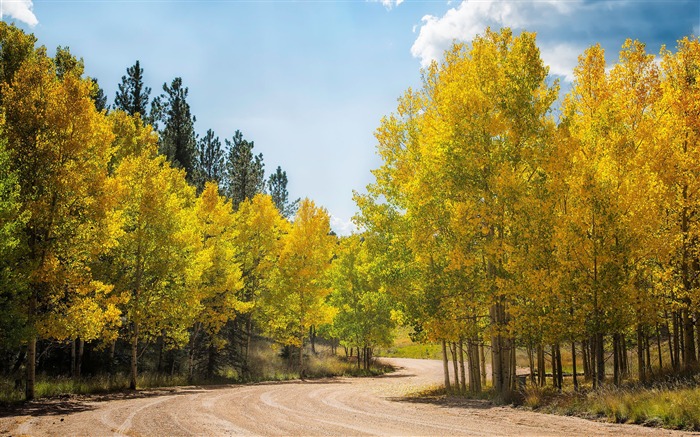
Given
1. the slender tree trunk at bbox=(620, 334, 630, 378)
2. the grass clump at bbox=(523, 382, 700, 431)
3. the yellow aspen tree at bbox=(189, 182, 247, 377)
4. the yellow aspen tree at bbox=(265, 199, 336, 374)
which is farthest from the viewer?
the yellow aspen tree at bbox=(265, 199, 336, 374)

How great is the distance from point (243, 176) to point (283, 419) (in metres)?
39.0

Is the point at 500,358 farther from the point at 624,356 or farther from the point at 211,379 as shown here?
the point at 211,379

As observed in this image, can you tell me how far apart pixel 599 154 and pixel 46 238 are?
17978 mm

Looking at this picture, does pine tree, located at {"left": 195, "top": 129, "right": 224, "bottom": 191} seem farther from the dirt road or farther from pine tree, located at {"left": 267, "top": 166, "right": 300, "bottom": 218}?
the dirt road

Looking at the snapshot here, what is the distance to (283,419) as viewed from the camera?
1184 cm

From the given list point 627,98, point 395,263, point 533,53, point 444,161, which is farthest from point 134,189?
point 627,98

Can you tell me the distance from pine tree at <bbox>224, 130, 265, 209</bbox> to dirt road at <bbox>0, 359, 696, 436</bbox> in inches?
1302

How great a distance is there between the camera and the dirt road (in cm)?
996

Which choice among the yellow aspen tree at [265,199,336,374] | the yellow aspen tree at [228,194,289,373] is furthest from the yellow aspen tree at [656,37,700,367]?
the yellow aspen tree at [228,194,289,373]

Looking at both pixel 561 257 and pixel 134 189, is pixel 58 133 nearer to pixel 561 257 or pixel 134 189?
pixel 134 189

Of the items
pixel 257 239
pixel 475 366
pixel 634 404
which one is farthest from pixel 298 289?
pixel 634 404

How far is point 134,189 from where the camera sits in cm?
2209

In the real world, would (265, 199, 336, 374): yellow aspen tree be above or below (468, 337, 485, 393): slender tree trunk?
above

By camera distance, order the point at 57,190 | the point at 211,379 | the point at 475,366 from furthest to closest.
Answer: the point at 211,379 < the point at 475,366 < the point at 57,190
